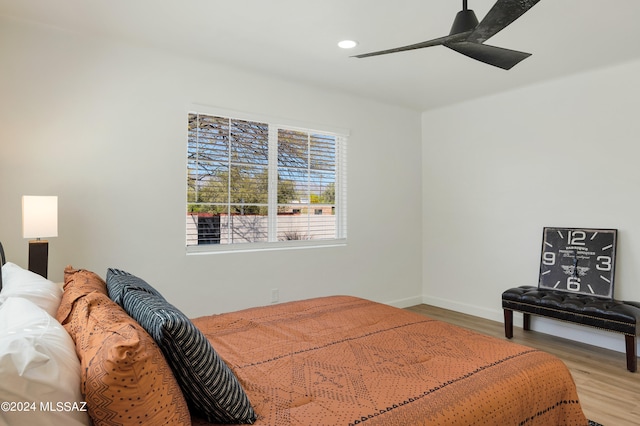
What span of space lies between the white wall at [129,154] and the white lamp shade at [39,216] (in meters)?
0.50

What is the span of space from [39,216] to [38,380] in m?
1.96

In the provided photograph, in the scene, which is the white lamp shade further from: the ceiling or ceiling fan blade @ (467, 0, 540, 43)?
ceiling fan blade @ (467, 0, 540, 43)

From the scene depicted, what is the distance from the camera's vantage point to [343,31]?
298 centimetres

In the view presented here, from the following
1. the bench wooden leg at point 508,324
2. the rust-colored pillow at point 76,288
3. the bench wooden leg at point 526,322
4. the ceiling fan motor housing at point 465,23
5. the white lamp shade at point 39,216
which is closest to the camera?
the rust-colored pillow at point 76,288

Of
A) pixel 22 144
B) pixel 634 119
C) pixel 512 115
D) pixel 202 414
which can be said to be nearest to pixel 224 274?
pixel 22 144

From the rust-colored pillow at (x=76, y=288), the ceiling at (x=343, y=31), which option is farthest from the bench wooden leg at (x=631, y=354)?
the rust-colored pillow at (x=76, y=288)

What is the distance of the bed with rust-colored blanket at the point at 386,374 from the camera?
131 cm

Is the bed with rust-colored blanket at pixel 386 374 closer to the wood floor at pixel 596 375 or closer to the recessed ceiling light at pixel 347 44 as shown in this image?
the wood floor at pixel 596 375

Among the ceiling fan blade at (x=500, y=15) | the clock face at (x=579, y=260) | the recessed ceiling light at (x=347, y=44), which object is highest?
the recessed ceiling light at (x=347, y=44)

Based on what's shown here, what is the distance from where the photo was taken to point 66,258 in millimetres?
2990

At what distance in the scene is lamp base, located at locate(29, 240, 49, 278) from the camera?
2518mm

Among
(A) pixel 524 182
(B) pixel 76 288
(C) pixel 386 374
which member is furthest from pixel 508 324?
(B) pixel 76 288

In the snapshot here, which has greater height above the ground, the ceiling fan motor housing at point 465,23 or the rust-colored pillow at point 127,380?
the ceiling fan motor housing at point 465,23

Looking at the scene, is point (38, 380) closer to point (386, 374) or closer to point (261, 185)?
point (386, 374)
